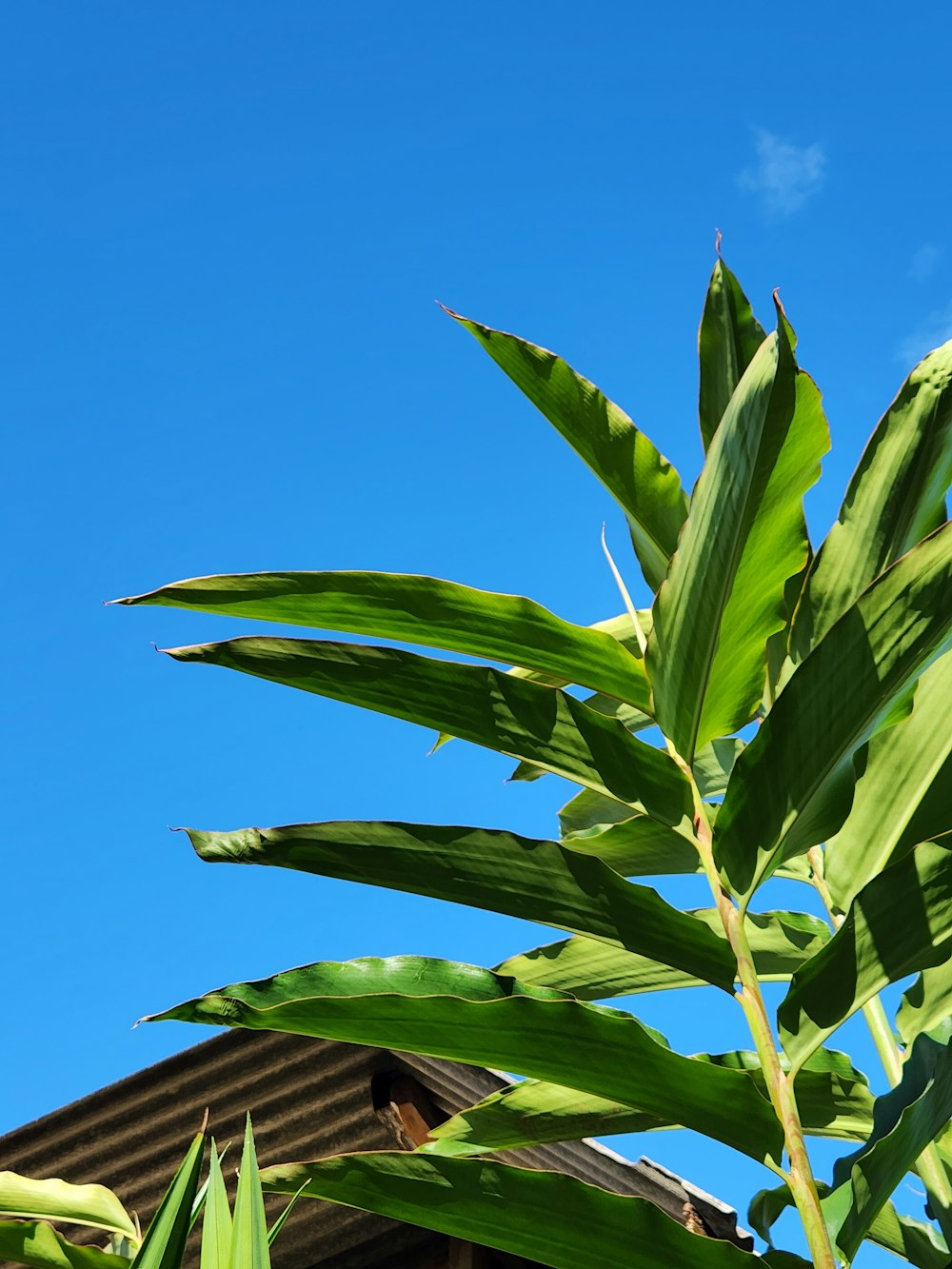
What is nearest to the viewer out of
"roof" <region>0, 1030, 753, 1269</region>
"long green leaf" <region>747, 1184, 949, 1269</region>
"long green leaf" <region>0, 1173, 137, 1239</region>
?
"long green leaf" <region>747, 1184, 949, 1269</region>

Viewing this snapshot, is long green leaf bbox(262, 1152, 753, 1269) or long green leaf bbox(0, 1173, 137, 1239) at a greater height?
long green leaf bbox(0, 1173, 137, 1239)

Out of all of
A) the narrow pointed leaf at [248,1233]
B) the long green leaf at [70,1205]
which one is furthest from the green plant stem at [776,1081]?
the long green leaf at [70,1205]

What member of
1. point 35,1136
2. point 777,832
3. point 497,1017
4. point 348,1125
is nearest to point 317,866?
point 497,1017

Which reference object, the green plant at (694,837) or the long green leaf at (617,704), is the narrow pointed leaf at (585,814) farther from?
the green plant at (694,837)

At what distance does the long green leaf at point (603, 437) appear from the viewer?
132cm

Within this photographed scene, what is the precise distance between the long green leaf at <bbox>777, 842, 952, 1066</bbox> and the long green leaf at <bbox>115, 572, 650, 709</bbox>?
1.09 feet

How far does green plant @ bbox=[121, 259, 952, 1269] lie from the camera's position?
990mm

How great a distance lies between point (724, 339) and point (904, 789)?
2.00ft

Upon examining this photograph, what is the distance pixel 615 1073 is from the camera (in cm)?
102

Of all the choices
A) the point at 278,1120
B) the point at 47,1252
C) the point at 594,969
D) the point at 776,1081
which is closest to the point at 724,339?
the point at 594,969

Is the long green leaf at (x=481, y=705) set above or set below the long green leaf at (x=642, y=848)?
above

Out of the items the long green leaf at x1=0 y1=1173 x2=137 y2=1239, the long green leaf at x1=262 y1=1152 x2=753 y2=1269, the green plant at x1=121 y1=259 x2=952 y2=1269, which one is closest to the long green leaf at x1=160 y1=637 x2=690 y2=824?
the green plant at x1=121 y1=259 x2=952 y2=1269

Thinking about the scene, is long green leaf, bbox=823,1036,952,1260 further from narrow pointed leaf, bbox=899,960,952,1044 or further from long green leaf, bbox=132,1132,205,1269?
long green leaf, bbox=132,1132,205,1269

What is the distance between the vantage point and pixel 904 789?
121 centimetres
